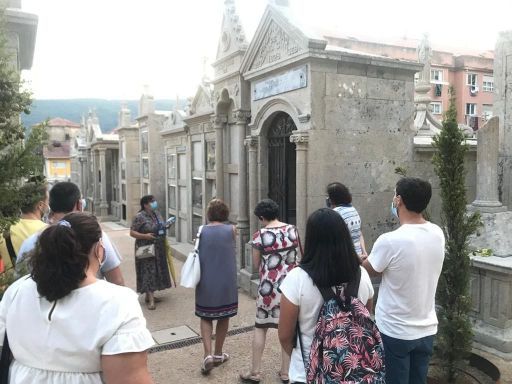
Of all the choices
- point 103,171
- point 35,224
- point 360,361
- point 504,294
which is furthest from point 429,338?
point 103,171

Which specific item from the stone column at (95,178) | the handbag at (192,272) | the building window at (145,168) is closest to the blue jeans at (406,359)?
the handbag at (192,272)

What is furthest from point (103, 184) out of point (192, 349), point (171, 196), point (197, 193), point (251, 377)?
point (251, 377)

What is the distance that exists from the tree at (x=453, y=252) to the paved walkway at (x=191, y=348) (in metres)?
0.64

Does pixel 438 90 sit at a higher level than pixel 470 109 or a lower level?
higher

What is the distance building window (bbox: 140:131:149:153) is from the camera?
1470 cm

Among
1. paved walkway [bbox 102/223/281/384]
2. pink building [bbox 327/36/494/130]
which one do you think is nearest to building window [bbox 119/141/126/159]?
paved walkway [bbox 102/223/281/384]

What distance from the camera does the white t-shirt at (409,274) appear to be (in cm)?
Result: 266

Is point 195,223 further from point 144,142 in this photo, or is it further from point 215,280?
point 215,280

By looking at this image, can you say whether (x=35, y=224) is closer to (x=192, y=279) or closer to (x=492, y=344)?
(x=192, y=279)

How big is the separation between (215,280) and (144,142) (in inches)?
451

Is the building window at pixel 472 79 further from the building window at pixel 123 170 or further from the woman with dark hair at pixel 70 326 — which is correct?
the woman with dark hair at pixel 70 326

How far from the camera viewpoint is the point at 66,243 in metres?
1.61

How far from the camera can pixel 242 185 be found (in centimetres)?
771

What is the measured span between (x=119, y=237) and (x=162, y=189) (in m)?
2.09
